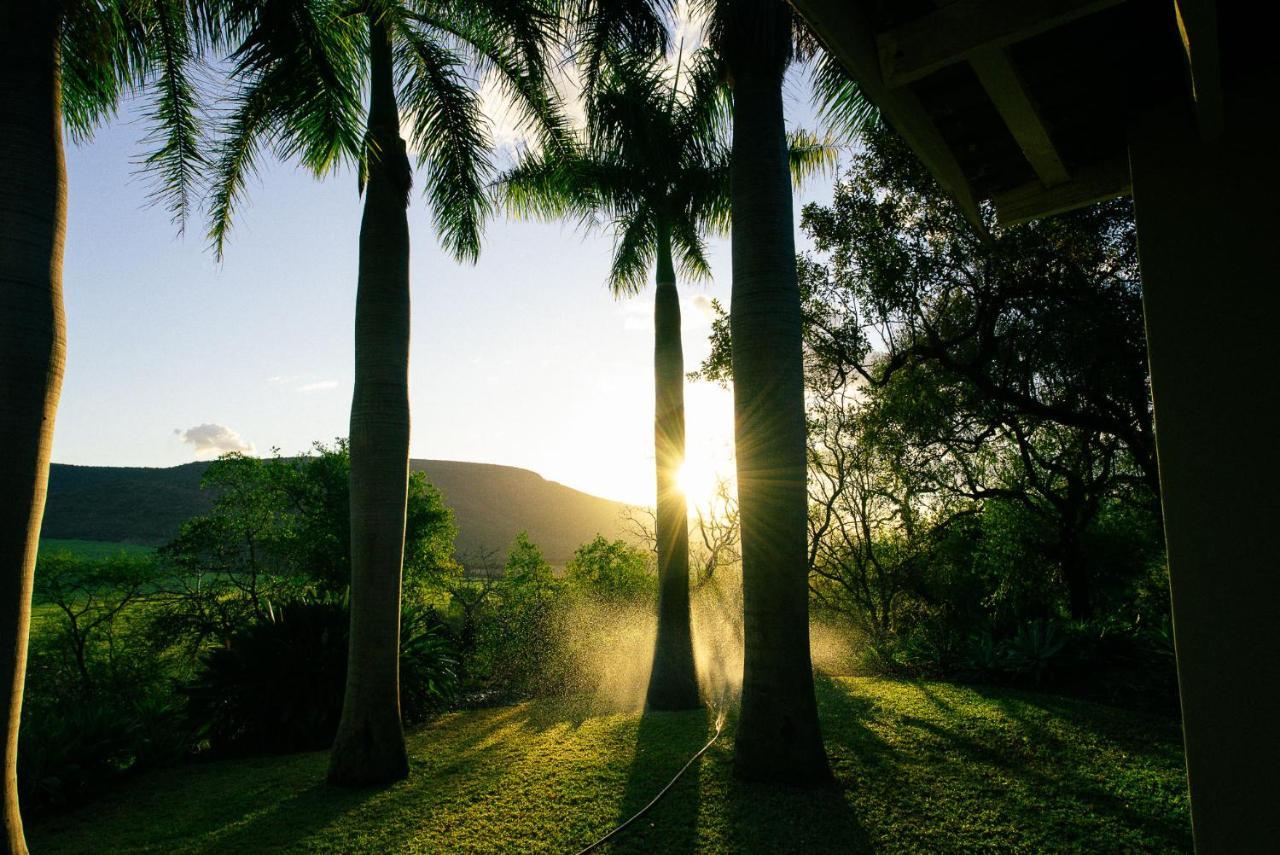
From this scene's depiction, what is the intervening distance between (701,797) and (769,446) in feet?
8.98

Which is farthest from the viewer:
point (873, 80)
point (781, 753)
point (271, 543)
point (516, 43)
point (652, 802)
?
point (271, 543)

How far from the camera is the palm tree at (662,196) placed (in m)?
9.35

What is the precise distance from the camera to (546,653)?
1577cm

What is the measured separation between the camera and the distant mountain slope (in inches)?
2859

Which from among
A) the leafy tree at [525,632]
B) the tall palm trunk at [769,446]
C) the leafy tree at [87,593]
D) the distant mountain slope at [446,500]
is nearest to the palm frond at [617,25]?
the tall palm trunk at [769,446]

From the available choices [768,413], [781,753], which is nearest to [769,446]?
[768,413]

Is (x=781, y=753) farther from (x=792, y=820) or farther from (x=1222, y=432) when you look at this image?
(x=1222, y=432)

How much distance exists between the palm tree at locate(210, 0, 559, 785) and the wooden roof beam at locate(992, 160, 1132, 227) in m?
5.07

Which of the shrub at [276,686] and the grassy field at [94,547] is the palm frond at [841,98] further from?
the grassy field at [94,547]

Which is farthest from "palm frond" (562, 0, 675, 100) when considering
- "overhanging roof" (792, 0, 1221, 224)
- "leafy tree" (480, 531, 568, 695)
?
"leafy tree" (480, 531, 568, 695)

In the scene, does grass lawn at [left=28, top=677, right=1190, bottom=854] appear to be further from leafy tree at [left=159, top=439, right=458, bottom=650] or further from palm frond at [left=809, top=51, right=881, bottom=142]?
leafy tree at [left=159, top=439, right=458, bottom=650]

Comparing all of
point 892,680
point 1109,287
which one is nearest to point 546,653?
point 892,680

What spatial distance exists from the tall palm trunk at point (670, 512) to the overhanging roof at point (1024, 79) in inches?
268

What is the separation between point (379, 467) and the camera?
601 cm
